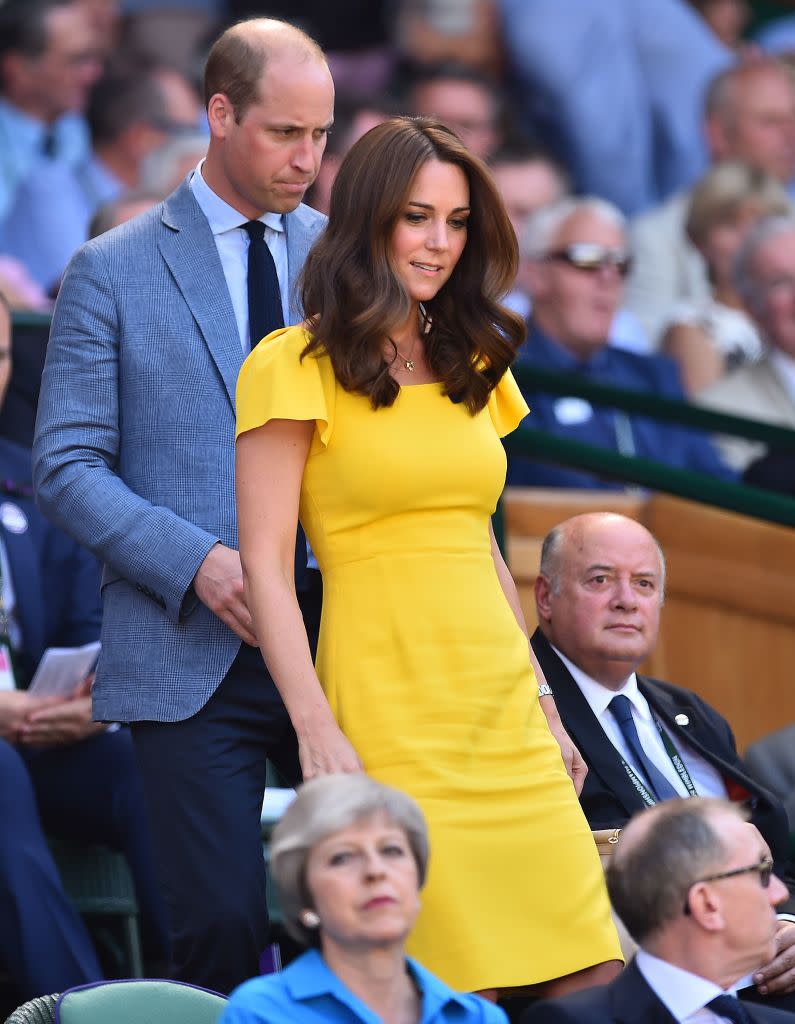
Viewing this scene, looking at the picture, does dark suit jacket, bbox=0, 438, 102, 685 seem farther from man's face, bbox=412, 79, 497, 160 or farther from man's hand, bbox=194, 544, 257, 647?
man's face, bbox=412, 79, 497, 160

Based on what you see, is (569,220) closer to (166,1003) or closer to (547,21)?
(547,21)

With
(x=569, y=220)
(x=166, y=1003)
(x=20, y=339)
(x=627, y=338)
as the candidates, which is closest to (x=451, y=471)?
(x=166, y=1003)

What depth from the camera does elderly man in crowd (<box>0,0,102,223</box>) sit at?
6.96 meters

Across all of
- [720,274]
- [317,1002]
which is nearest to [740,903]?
[317,1002]

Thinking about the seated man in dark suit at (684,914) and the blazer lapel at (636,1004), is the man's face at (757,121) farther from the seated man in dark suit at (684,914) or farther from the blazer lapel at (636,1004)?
the blazer lapel at (636,1004)

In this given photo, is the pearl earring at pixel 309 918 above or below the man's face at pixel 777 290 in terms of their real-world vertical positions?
below

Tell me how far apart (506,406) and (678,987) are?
975 millimetres

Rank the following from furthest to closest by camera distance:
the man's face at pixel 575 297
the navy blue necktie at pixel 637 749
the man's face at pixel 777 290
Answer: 1. the man's face at pixel 777 290
2. the man's face at pixel 575 297
3. the navy blue necktie at pixel 637 749

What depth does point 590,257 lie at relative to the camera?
6406 mm

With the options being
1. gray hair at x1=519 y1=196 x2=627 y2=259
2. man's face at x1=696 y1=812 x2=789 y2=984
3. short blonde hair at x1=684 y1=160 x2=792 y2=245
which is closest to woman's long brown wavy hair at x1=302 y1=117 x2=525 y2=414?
man's face at x1=696 y1=812 x2=789 y2=984

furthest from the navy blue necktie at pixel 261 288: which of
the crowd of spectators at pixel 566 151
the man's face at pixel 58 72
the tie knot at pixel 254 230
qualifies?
the man's face at pixel 58 72

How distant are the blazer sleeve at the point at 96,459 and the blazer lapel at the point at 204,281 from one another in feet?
0.40

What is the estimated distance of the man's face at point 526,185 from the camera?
7.25 m

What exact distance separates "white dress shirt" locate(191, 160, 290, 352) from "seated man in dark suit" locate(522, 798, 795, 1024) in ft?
3.74
